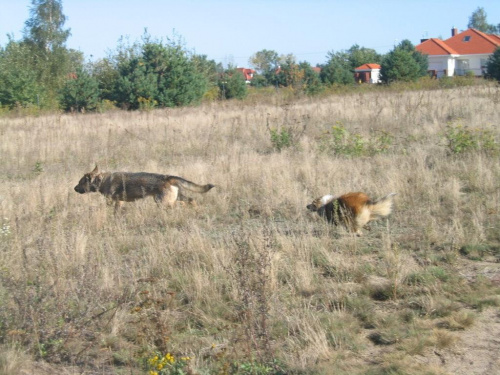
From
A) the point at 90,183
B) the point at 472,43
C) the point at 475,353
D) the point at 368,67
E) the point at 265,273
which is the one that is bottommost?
the point at 475,353

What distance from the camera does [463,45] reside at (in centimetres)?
7812

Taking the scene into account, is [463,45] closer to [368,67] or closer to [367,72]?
[368,67]

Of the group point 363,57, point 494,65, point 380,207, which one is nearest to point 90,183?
point 380,207

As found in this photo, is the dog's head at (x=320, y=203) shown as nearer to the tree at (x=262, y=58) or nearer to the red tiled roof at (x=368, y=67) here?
the red tiled roof at (x=368, y=67)

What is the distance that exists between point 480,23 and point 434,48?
48.6 meters

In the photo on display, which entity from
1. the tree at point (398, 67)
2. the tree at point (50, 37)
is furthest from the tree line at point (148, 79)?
the tree at point (50, 37)

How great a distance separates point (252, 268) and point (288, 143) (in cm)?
879

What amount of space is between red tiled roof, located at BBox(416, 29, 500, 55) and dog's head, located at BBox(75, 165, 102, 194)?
2744 inches

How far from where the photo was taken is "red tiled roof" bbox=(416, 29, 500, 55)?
7456 cm

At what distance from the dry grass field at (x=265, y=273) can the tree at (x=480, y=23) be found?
116 metres

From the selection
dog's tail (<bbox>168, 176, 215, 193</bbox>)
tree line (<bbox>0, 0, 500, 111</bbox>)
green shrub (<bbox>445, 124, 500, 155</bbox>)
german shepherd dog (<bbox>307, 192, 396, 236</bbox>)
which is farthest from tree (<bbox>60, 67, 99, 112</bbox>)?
german shepherd dog (<bbox>307, 192, 396, 236</bbox>)

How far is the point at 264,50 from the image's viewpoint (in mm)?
124938

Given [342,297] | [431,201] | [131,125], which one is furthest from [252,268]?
[131,125]

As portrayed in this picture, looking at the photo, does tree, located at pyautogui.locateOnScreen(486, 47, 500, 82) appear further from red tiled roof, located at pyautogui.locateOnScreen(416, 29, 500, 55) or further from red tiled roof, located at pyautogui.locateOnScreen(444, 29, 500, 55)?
red tiled roof, located at pyautogui.locateOnScreen(444, 29, 500, 55)
